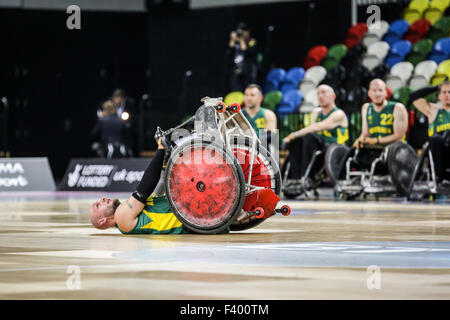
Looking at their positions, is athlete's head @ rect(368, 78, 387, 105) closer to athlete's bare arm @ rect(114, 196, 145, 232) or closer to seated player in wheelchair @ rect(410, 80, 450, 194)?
seated player in wheelchair @ rect(410, 80, 450, 194)

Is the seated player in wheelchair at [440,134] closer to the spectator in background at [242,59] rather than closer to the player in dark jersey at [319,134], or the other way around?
the player in dark jersey at [319,134]

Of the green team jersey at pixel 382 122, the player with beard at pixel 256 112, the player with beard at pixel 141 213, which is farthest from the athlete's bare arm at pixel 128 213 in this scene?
the green team jersey at pixel 382 122

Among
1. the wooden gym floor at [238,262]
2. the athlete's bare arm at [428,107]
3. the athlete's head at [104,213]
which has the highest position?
the athlete's bare arm at [428,107]

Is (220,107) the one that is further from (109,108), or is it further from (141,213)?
(109,108)

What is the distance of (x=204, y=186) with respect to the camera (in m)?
6.43

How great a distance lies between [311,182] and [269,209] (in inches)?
265

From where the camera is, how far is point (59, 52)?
24.6 metres

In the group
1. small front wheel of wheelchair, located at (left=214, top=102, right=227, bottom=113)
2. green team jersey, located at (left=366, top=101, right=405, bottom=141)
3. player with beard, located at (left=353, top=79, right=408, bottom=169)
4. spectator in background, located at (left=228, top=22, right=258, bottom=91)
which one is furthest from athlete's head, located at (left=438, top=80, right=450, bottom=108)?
spectator in background, located at (left=228, top=22, right=258, bottom=91)

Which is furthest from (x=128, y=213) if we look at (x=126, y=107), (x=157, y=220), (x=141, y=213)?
(x=126, y=107)

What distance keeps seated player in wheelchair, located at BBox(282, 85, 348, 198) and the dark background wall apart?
7.43m

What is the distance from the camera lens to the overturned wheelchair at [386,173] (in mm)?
11906

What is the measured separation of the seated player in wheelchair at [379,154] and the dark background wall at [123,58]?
27.3 feet

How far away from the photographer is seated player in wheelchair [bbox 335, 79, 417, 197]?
11977mm
